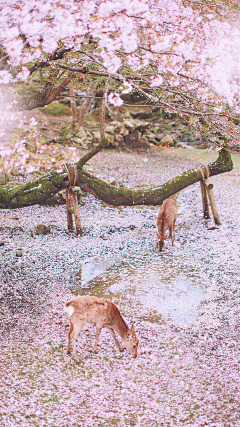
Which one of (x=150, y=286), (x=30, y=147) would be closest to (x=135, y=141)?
(x=30, y=147)

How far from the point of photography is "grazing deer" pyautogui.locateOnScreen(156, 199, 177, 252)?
28.8 feet

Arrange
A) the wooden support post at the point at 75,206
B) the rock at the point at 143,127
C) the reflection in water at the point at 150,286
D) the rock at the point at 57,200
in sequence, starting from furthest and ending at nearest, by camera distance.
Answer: the rock at the point at 143,127 → the rock at the point at 57,200 → the wooden support post at the point at 75,206 → the reflection in water at the point at 150,286

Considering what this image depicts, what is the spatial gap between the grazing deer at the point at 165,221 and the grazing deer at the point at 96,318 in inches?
160

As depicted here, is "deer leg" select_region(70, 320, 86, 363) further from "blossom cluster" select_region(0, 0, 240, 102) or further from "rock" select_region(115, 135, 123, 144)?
"rock" select_region(115, 135, 123, 144)

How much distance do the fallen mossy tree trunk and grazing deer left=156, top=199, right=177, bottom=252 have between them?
0.51m

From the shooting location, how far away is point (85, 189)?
372 inches

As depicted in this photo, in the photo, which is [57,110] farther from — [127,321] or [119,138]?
[127,321]

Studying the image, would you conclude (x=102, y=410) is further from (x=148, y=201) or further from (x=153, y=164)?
(x=153, y=164)

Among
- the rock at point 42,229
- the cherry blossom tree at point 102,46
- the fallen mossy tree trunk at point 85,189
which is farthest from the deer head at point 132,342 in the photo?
the rock at point 42,229

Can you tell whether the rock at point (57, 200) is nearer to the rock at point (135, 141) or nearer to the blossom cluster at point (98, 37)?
the blossom cluster at point (98, 37)

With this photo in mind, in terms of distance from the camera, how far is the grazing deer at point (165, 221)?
8.78m

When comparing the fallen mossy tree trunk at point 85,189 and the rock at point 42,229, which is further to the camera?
the rock at point 42,229

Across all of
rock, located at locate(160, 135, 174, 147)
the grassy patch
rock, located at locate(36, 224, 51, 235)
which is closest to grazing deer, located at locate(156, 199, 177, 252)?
rock, located at locate(36, 224, 51, 235)

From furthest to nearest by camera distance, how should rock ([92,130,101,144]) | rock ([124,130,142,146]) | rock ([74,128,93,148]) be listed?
1. rock ([124,130,142,146])
2. rock ([92,130,101,144])
3. rock ([74,128,93,148])
